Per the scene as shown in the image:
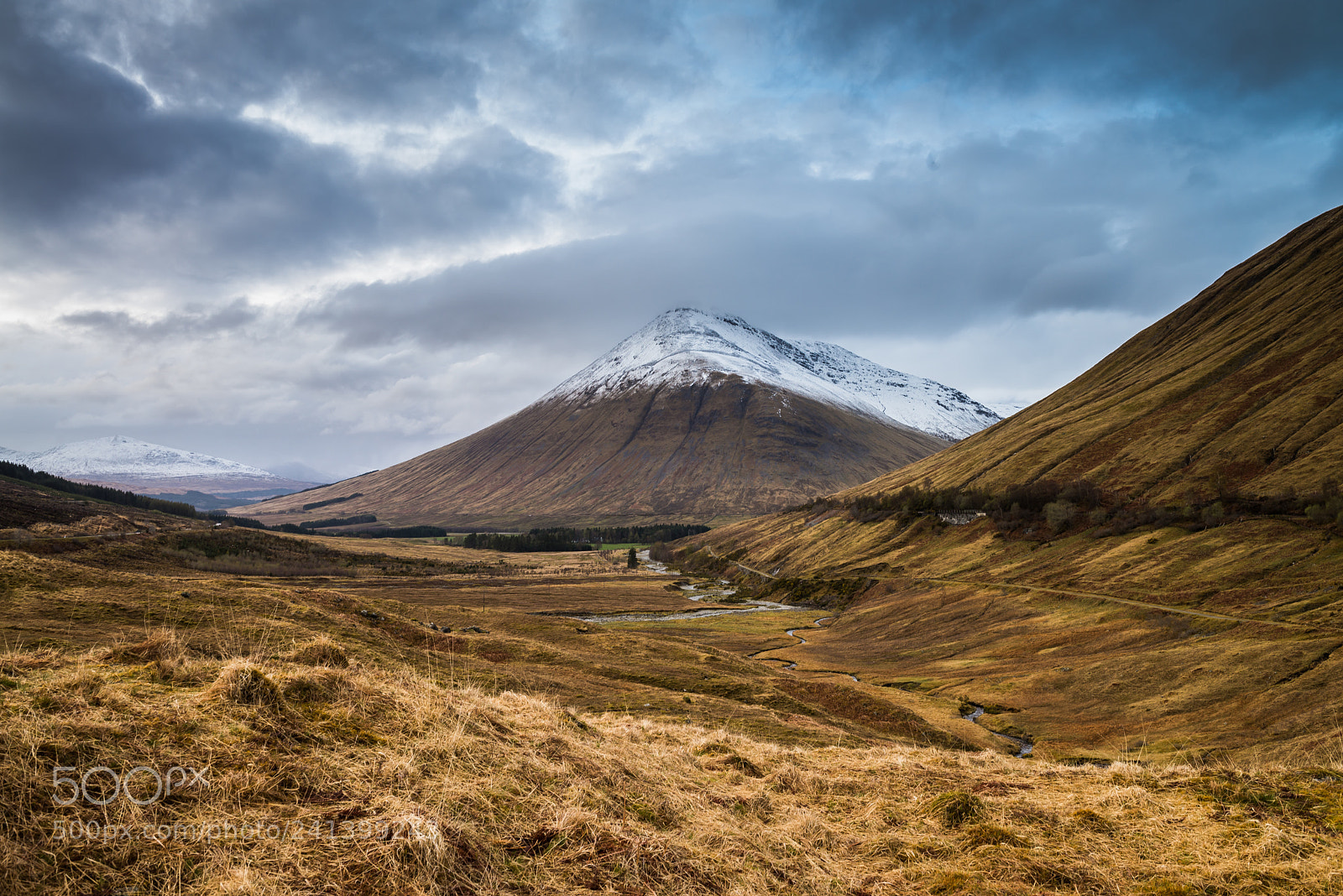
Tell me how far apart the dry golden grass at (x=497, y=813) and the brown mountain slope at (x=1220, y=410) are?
378ft

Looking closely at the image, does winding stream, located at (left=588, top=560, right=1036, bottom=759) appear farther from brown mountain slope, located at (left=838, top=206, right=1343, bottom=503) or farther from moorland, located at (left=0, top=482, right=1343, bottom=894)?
brown mountain slope, located at (left=838, top=206, right=1343, bottom=503)

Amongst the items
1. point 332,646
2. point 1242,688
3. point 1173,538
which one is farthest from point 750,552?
point 332,646

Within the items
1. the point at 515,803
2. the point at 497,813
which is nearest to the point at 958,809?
the point at 515,803

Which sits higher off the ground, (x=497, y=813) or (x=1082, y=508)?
(x=1082, y=508)

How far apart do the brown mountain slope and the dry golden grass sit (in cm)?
11528

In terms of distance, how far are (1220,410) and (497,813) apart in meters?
162

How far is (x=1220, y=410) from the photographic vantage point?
12612cm

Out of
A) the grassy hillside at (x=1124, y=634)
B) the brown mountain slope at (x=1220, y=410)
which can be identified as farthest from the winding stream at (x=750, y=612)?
the brown mountain slope at (x=1220, y=410)

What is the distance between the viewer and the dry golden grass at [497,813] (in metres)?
6.64

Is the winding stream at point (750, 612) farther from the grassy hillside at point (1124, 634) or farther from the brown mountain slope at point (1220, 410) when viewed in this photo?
the brown mountain slope at point (1220, 410)

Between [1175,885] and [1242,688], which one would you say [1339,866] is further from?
[1242,688]

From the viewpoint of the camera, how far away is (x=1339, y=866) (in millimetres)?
9477

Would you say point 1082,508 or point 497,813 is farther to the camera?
point 1082,508

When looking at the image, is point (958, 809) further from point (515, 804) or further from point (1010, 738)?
point (1010, 738)
